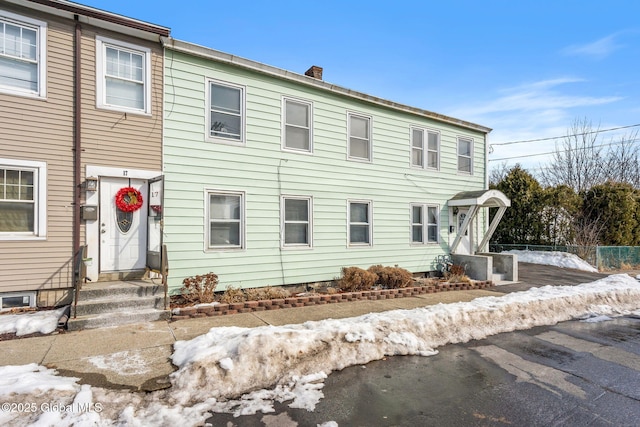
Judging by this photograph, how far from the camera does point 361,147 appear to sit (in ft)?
36.3

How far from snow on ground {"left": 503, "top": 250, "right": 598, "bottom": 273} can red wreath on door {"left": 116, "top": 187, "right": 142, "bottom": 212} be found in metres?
17.5

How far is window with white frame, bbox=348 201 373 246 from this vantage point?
1076cm

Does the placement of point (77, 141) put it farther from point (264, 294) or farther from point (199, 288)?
point (264, 294)

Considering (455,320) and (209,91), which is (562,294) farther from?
(209,91)

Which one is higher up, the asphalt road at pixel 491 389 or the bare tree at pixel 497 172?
the bare tree at pixel 497 172

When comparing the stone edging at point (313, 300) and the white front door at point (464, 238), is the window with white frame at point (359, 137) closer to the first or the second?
the stone edging at point (313, 300)

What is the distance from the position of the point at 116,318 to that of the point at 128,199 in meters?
2.53

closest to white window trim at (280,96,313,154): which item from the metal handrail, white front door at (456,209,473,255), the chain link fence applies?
the metal handrail

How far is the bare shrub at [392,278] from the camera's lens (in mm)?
9906

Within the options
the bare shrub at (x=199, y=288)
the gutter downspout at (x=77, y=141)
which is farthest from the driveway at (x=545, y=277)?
the gutter downspout at (x=77, y=141)

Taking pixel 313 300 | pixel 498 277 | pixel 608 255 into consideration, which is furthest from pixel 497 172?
pixel 313 300

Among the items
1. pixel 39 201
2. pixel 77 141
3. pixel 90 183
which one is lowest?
pixel 39 201

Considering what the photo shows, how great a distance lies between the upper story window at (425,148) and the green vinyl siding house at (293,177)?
1.9 inches

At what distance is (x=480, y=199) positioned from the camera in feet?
39.0
